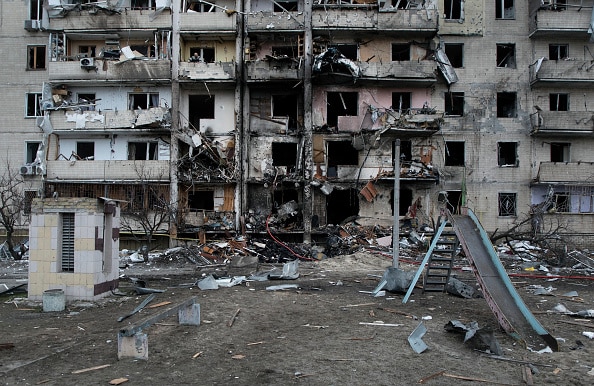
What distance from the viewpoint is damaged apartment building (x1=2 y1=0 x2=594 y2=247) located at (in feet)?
87.3

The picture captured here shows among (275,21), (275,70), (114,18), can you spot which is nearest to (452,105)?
(275,70)

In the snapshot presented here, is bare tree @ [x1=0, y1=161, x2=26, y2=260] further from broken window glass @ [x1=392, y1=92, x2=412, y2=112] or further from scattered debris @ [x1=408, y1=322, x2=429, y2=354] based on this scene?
scattered debris @ [x1=408, y1=322, x2=429, y2=354]

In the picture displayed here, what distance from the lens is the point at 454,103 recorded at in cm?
2819

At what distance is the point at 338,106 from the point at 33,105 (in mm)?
19405

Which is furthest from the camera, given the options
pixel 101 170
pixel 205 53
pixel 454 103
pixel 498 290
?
pixel 205 53

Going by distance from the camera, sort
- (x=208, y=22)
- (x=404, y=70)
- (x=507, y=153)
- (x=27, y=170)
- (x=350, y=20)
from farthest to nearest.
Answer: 1. (x=507, y=153)
2. (x=27, y=170)
3. (x=208, y=22)
4. (x=350, y=20)
5. (x=404, y=70)

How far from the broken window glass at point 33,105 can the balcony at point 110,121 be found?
Answer: 8.56 ft

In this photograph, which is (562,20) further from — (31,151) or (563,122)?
(31,151)

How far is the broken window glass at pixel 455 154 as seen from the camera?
27891 millimetres

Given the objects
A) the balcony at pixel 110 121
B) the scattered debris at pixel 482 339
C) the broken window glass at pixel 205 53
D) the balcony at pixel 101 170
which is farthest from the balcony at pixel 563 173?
the scattered debris at pixel 482 339

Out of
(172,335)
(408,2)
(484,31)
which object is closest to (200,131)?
(408,2)

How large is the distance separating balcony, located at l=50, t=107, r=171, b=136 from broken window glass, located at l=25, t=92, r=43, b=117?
2.61 m

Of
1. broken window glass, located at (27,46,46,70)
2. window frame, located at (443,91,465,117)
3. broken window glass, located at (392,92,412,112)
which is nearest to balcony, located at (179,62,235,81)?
broken window glass, located at (392,92,412,112)

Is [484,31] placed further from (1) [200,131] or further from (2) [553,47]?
(1) [200,131]
